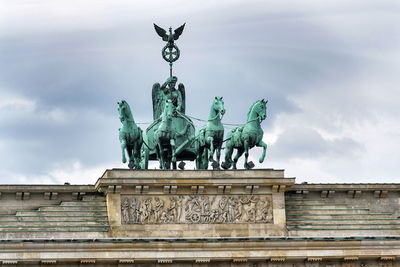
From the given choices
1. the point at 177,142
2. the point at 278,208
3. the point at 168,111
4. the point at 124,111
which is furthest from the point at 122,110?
the point at 278,208

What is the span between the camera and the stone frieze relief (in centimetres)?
6469

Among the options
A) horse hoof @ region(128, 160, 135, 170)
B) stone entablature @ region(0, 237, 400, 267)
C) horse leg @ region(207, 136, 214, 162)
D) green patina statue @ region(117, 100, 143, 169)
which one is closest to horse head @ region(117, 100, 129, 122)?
green patina statue @ region(117, 100, 143, 169)

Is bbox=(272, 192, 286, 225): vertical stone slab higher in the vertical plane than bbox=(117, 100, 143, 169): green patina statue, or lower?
lower

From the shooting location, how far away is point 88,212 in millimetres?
64500

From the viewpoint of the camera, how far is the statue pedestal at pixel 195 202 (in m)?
64.5

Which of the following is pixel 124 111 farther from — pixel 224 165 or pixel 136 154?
pixel 224 165

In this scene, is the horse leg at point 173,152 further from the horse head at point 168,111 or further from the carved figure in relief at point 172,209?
the carved figure in relief at point 172,209

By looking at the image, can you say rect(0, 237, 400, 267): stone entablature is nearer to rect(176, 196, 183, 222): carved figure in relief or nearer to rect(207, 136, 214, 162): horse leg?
rect(176, 196, 183, 222): carved figure in relief

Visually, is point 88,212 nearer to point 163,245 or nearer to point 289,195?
point 163,245

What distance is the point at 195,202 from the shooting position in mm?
65125

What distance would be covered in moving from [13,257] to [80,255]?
8.04 ft

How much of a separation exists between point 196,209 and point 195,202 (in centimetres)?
27

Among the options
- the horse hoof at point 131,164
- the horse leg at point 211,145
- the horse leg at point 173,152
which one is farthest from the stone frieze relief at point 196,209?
the horse leg at point 173,152

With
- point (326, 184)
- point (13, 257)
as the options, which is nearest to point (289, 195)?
point (326, 184)
